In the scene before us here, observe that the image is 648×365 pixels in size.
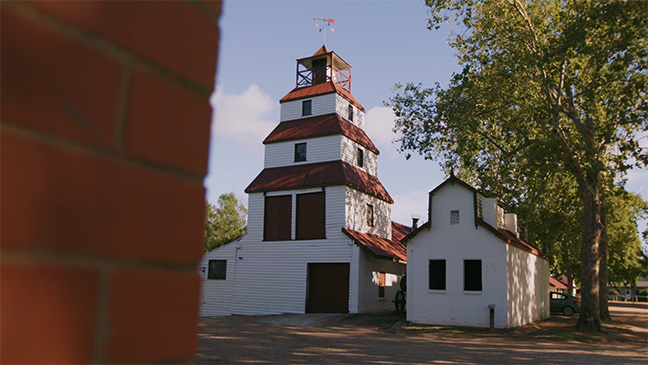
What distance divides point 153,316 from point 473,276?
915 inches

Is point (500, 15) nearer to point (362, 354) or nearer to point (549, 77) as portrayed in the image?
point (549, 77)

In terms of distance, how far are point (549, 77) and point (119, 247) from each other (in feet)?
79.6

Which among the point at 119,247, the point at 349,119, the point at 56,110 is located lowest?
the point at 119,247

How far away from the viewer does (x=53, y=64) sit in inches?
25.8

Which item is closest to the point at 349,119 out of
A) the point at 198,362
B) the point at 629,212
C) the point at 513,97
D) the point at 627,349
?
the point at 513,97

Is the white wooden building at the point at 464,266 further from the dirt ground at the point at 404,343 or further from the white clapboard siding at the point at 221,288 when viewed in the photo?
the white clapboard siding at the point at 221,288

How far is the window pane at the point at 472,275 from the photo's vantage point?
22219 mm

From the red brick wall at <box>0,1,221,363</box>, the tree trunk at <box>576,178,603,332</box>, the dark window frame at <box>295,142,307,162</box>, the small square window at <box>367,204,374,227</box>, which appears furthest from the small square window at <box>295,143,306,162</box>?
the red brick wall at <box>0,1,221,363</box>

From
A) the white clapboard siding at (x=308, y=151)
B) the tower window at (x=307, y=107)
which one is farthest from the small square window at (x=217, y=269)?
the tower window at (x=307, y=107)

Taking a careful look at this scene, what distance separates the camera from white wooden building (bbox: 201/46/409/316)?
91.1ft

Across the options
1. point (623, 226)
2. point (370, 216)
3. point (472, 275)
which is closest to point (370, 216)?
point (370, 216)

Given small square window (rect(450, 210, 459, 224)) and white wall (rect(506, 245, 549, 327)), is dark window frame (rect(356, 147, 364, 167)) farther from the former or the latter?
white wall (rect(506, 245, 549, 327))

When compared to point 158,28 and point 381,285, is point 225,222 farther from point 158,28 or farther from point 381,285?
point 158,28

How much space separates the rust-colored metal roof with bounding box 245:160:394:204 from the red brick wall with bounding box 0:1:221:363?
2750 cm
